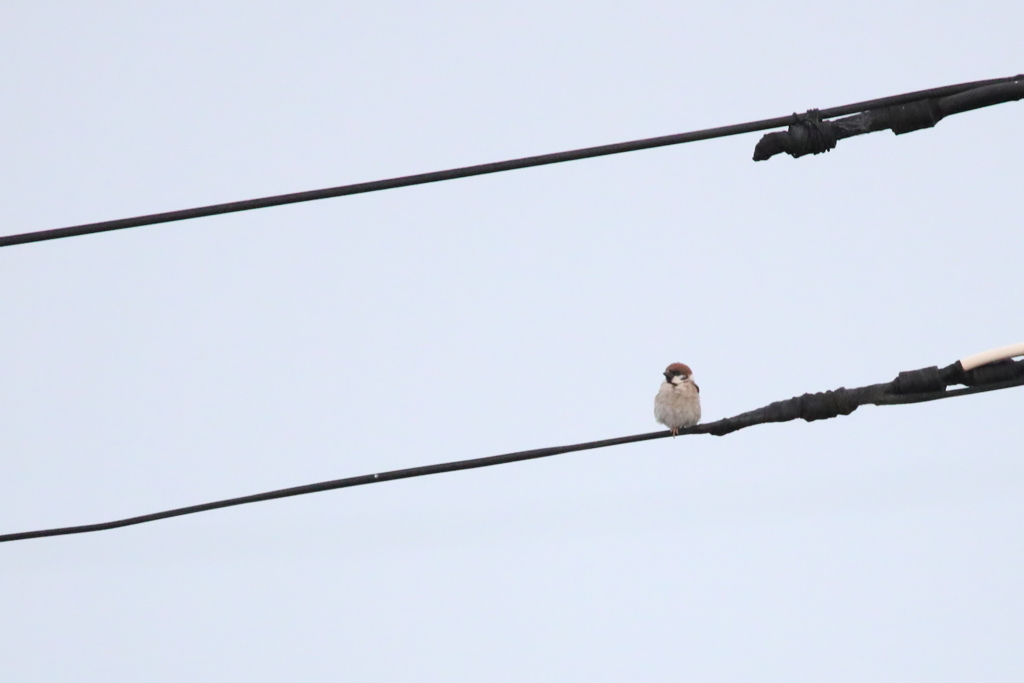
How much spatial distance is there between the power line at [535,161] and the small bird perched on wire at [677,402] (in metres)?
6.09

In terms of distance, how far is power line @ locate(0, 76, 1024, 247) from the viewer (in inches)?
288

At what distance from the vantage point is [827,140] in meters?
7.51

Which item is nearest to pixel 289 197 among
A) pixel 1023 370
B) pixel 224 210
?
pixel 224 210

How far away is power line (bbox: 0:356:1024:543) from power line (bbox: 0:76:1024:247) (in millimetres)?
1400

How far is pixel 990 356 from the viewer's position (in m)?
7.67

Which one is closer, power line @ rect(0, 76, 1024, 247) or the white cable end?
power line @ rect(0, 76, 1024, 247)

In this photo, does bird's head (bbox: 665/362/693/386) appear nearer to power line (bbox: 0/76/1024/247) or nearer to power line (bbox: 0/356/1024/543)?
power line (bbox: 0/356/1024/543)

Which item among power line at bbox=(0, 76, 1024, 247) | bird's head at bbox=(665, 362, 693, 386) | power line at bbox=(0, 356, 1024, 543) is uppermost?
power line at bbox=(0, 76, 1024, 247)

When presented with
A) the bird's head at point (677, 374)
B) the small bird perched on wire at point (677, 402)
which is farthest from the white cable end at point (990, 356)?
the bird's head at point (677, 374)

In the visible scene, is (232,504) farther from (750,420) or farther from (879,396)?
(879,396)

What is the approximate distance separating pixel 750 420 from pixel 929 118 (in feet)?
6.43

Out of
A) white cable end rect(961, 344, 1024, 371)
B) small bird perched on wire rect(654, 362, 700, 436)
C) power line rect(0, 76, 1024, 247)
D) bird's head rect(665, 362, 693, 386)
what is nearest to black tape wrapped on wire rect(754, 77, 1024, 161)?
power line rect(0, 76, 1024, 247)

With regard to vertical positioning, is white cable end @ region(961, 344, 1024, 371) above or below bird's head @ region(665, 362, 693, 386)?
below

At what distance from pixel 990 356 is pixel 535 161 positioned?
Result: 2.73 meters
